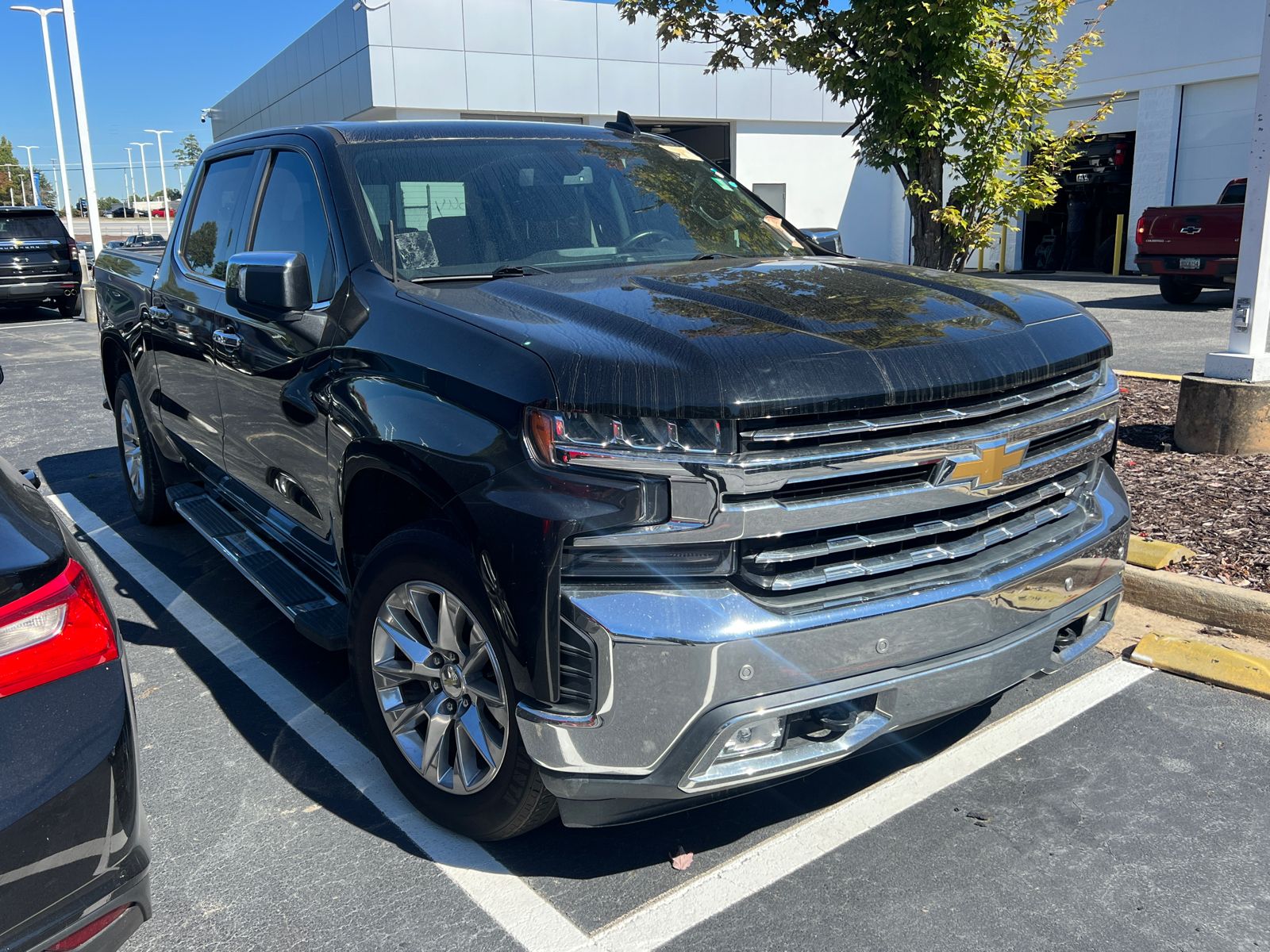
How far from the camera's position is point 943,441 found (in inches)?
104

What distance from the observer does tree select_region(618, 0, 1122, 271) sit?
20.2ft

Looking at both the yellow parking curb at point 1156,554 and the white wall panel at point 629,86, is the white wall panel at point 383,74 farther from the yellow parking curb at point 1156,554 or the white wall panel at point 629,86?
the yellow parking curb at point 1156,554

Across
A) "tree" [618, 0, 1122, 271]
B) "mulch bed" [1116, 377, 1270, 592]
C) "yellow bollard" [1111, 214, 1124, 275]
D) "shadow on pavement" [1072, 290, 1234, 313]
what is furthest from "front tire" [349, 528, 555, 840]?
"yellow bollard" [1111, 214, 1124, 275]

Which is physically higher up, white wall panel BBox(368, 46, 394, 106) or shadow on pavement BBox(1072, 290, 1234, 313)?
white wall panel BBox(368, 46, 394, 106)

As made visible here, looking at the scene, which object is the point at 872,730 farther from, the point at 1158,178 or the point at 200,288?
the point at 1158,178

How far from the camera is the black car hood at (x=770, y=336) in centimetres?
245

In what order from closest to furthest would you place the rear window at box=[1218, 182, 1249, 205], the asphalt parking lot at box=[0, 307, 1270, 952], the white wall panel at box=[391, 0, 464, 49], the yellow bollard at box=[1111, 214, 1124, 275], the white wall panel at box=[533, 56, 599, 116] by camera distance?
the asphalt parking lot at box=[0, 307, 1270, 952] < the rear window at box=[1218, 182, 1249, 205] < the yellow bollard at box=[1111, 214, 1124, 275] < the white wall panel at box=[391, 0, 464, 49] < the white wall panel at box=[533, 56, 599, 116]

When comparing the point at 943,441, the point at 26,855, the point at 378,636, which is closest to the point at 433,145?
the point at 378,636

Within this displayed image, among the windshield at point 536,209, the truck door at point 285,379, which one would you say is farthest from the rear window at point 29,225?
the windshield at point 536,209

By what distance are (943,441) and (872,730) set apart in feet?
2.35

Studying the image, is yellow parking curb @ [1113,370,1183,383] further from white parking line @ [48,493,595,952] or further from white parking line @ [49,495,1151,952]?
white parking line @ [48,493,595,952]

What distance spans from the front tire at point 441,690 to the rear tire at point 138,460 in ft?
10.8

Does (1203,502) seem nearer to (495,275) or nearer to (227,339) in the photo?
(495,275)

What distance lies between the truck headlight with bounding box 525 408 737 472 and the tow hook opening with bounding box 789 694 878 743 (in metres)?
0.67
